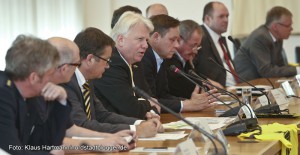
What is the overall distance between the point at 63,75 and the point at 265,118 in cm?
168

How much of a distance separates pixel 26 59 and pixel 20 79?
0.28 ft

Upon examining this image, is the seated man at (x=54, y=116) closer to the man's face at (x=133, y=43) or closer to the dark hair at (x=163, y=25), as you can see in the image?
the man's face at (x=133, y=43)

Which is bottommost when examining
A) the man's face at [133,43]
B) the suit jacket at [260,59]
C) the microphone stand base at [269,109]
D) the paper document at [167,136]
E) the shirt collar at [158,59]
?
the suit jacket at [260,59]

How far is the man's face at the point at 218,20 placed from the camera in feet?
24.6

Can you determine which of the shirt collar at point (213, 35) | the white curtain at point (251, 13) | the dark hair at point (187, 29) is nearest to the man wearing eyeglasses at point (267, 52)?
the shirt collar at point (213, 35)

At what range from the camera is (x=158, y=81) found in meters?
5.20

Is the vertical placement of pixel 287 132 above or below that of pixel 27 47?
below

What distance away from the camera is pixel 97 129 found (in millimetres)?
3520

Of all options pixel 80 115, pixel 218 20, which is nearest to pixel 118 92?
pixel 80 115

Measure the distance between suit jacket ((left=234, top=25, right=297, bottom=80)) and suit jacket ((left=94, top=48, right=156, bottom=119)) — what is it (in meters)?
3.70

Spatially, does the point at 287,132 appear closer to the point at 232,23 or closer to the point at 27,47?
the point at 27,47

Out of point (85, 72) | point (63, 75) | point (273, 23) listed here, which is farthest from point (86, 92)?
point (273, 23)

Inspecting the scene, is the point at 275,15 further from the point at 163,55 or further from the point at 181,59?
the point at 163,55

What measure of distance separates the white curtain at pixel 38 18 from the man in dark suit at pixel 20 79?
437 centimetres
